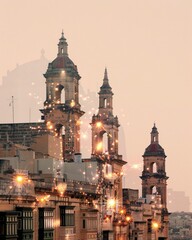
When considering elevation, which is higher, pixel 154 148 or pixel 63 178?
pixel 154 148

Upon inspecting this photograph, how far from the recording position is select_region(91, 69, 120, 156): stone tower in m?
146

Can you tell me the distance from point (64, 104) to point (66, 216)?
3259 cm

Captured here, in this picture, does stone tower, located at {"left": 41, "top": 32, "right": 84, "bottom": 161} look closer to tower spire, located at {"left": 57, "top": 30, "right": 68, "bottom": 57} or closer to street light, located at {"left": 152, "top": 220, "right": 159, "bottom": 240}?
tower spire, located at {"left": 57, "top": 30, "right": 68, "bottom": 57}

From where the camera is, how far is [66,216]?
10269 cm

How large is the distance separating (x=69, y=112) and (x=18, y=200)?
4585cm

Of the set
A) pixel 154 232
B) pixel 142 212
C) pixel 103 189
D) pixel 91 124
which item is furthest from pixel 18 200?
pixel 154 232

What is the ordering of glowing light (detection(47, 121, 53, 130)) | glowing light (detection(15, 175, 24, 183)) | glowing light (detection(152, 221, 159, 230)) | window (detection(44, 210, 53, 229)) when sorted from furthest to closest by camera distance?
glowing light (detection(152, 221, 159, 230))
glowing light (detection(47, 121, 53, 130))
window (detection(44, 210, 53, 229))
glowing light (detection(15, 175, 24, 183))

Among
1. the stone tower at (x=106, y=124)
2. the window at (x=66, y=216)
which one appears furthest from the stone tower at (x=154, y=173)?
the window at (x=66, y=216)

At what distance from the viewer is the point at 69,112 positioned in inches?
5217

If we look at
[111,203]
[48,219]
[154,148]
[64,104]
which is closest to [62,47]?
[64,104]

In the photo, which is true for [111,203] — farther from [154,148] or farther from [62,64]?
[154,148]

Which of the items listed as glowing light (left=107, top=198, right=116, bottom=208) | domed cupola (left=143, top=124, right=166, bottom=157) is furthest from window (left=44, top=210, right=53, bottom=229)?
domed cupola (left=143, top=124, right=166, bottom=157)

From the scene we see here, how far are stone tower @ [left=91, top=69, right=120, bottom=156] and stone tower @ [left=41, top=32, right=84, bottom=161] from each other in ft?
A: 37.9

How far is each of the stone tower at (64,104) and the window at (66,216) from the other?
87.2 ft
